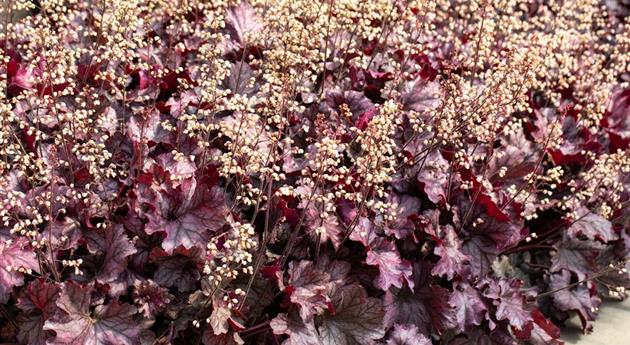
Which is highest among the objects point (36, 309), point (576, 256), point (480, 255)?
point (36, 309)

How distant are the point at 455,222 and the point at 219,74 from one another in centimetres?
136

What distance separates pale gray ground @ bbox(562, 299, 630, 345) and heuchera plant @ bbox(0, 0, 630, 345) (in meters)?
0.08

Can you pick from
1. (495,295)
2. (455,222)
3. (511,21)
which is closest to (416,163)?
(455,222)

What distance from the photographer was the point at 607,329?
14.2 feet

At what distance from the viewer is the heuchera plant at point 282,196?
3125 mm

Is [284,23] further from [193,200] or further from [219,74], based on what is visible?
[193,200]

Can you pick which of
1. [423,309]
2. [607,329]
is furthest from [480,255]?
[607,329]

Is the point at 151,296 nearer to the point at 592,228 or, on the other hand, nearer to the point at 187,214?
the point at 187,214

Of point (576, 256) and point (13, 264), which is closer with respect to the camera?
point (13, 264)

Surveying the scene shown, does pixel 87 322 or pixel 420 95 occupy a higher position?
pixel 420 95

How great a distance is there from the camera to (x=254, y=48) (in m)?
4.35

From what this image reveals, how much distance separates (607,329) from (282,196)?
208 centimetres

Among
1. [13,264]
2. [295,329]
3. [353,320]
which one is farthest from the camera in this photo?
[353,320]

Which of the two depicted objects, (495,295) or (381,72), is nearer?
(495,295)
